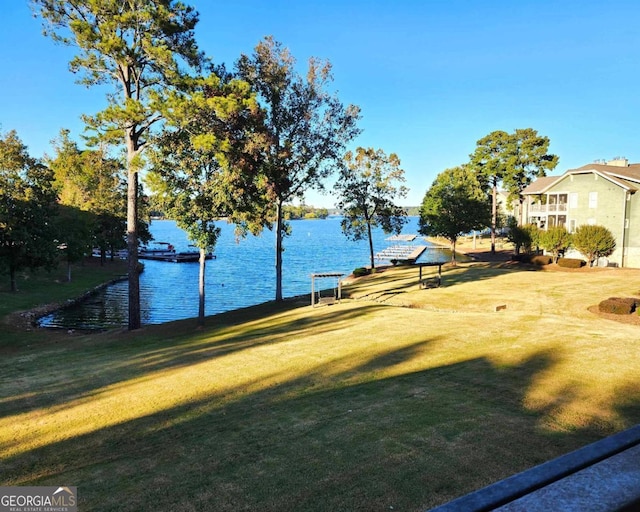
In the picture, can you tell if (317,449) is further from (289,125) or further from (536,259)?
(536,259)

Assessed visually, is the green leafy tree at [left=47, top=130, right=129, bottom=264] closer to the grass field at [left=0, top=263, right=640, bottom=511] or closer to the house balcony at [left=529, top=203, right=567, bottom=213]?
the grass field at [left=0, top=263, right=640, bottom=511]

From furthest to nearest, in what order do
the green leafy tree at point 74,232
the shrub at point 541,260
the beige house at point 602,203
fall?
the green leafy tree at point 74,232, the shrub at point 541,260, the beige house at point 602,203

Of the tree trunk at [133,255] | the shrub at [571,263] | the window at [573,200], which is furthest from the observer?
the window at [573,200]

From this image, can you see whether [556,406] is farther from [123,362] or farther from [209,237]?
[209,237]

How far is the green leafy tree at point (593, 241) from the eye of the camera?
119ft

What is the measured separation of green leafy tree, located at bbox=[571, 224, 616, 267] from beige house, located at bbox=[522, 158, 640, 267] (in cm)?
146

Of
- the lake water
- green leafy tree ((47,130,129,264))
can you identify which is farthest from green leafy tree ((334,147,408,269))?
green leafy tree ((47,130,129,264))

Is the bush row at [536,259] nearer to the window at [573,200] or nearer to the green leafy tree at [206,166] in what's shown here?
the window at [573,200]

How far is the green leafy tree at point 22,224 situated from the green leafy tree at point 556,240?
134ft

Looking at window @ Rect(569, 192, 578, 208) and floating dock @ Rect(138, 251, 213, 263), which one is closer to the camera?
window @ Rect(569, 192, 578, 208)

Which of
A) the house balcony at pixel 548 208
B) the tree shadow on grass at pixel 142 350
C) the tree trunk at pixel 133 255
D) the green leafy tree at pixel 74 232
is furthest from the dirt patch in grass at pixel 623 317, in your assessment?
the green leafy tree at pixel 74 232

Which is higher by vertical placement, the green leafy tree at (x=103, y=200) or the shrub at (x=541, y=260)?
the green leafy tree at (x=103, y=200)

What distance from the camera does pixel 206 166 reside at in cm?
1973

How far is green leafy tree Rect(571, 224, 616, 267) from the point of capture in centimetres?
3625
